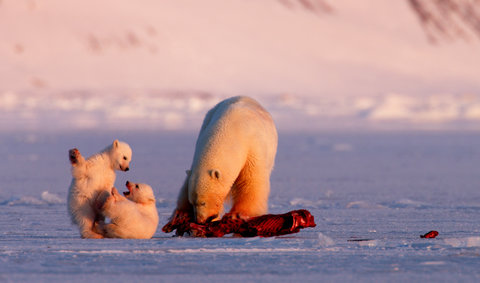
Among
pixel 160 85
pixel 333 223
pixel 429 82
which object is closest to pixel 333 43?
pixel 429 82

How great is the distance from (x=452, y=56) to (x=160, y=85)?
28136 mm

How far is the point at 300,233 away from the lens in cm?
675

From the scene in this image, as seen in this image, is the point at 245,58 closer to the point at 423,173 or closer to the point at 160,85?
the point at 160,85

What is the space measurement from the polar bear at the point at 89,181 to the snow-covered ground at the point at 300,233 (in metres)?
0.17

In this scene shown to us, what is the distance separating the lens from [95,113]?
143ft

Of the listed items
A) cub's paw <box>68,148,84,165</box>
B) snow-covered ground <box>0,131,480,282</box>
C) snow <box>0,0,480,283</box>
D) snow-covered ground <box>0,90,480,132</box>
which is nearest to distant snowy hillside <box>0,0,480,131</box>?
snow <box>0,0,480,283</box>

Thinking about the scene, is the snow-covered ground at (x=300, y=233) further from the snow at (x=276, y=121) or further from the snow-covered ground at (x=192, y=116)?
the snow-covered ground at (x=192, y=116)

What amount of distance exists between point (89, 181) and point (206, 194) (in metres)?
0.84

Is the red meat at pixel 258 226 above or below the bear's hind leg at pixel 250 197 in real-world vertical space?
below

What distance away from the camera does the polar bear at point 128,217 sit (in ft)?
20.5

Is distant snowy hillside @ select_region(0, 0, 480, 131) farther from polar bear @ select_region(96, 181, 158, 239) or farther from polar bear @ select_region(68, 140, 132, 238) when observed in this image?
polar bear @ select_region(96, 181, 158, 239)

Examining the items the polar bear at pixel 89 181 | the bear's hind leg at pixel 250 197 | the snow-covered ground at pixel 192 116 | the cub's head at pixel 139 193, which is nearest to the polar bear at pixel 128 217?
the cub's head at pixel 139 193

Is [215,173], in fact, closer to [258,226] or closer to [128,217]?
[258,226]

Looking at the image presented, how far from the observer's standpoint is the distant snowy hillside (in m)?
67.4
